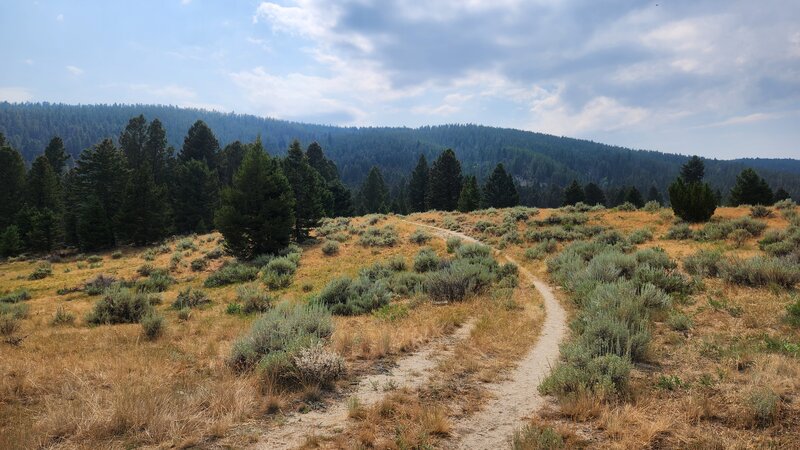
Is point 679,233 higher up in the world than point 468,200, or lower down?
lower down

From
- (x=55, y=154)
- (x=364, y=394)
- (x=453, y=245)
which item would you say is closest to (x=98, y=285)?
(x=453, y=245)

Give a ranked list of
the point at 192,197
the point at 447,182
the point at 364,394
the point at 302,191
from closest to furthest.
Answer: the point at 364,394, the point at 302,191, the point at 192,197, the point at 447,182

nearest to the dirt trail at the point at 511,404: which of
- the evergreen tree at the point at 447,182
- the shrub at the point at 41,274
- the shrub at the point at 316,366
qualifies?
the shrub at the point at 316,366

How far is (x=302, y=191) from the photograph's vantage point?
41.5 m

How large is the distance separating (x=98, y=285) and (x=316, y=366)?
24878 millimetres

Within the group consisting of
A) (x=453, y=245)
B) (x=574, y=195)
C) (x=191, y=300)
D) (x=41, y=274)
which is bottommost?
(x=41, y=274)

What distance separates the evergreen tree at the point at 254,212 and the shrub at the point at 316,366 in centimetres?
2685

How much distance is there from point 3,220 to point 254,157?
49.6 m

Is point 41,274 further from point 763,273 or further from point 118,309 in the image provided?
point 763,273

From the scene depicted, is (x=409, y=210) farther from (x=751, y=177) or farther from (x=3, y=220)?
(x=3, y=220)

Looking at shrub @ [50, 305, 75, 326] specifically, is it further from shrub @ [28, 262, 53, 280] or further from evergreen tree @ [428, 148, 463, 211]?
evergreen tree @ [428, 148, 463, 211]

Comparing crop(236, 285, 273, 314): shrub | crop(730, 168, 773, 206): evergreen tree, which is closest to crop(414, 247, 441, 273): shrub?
crop(236, 285, 273, 314): shrub

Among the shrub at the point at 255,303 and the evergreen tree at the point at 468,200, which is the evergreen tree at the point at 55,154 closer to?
the evergreen tree at the point at 468,200

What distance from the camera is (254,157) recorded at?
33.1 metres
